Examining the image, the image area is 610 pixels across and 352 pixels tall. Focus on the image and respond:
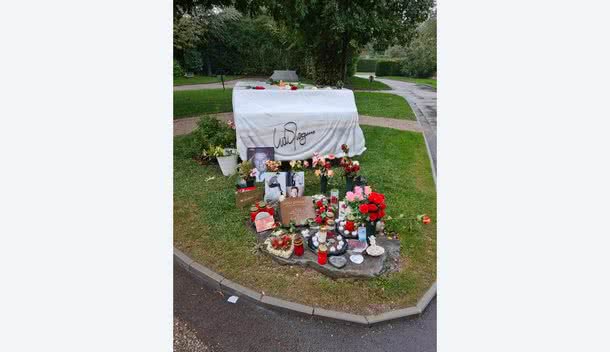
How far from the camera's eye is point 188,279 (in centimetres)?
333

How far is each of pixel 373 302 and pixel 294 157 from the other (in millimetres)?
3650

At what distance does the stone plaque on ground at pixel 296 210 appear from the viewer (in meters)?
4.13

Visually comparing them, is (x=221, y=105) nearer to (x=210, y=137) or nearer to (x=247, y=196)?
(x=210, y=137)

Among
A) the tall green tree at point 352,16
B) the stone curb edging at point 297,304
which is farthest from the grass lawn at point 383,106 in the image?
the stone curb edging at point 297,304

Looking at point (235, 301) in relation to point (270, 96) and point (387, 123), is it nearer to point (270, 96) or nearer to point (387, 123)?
point (270, 96)

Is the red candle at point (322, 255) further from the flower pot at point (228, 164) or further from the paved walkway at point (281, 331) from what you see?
the flower pot at point (228, 164)

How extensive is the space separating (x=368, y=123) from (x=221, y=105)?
576 cm

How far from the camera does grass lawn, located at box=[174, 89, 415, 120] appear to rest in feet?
37.6

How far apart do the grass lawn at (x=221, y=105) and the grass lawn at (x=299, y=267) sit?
5.33m

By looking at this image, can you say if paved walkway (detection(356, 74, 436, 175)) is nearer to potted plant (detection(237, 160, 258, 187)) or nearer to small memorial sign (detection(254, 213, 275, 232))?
potted plant (detection(237, 160, 258, 187))

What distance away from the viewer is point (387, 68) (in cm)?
3105

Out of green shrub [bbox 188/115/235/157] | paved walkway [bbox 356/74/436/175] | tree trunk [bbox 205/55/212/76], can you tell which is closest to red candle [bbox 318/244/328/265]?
green shrub [bbox 188/115/235/157]

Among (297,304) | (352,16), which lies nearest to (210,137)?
(297,304)

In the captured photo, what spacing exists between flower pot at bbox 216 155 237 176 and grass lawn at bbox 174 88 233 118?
5.67 metres
